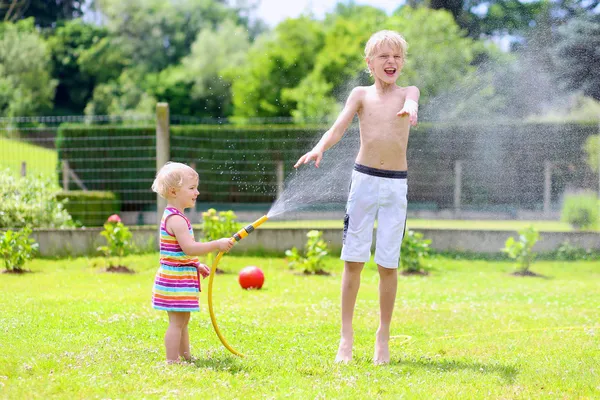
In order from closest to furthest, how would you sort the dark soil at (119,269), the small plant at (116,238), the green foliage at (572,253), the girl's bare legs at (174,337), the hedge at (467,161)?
the girl's bare legs at (174,337)
the dark soil at (119,269)
the small plant at (116,238)
the green foliage at (572,253)
the hedge at (467,161)

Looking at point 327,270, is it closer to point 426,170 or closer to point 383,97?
point 426,170

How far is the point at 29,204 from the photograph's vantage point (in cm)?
948

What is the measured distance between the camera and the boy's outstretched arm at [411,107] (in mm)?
3977

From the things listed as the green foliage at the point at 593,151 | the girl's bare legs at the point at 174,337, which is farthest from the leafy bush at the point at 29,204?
the green foliage at the point at 593,151

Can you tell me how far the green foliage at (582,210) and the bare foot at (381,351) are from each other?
28.5 ft

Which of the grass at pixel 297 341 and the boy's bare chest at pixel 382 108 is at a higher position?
the boy's bare chest at pixel 382 108

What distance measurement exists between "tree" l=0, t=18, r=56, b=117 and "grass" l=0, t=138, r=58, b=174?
3245 centimetres

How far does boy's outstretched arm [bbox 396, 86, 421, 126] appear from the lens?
13.0 feet

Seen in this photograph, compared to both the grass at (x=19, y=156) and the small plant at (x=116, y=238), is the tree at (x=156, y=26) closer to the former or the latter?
the grass at (x=19, y=156)

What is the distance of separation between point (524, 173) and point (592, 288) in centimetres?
417

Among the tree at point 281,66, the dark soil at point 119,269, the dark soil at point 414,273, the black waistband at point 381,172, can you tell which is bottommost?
the dark soil at point 414,273

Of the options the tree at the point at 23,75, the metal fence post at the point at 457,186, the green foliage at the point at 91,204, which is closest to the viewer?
the metal fence post at the point at 457,186

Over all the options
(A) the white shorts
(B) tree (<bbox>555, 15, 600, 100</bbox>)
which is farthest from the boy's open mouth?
(B) tree (<bbox>555, 15, 600, 100</bbox>)

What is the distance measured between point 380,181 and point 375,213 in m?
0.19
